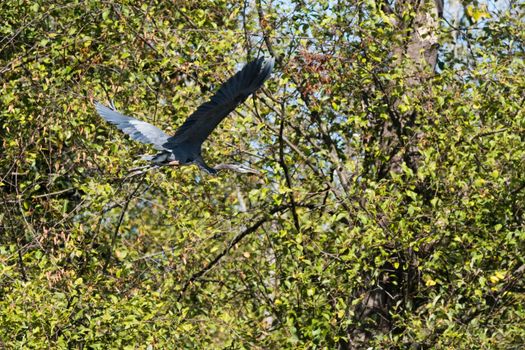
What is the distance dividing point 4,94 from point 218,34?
5.93 feet

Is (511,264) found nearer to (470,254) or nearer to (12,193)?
(470,254)

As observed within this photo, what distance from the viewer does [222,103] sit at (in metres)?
7.26

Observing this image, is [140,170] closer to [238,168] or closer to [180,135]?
[180,135]

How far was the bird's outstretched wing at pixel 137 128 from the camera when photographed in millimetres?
7875

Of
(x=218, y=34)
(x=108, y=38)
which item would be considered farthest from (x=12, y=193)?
(x=218, y=34)

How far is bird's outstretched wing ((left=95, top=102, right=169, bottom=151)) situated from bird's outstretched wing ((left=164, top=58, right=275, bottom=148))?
0.33 ft

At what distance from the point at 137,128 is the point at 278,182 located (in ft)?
3.82

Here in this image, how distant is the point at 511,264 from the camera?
7.74m

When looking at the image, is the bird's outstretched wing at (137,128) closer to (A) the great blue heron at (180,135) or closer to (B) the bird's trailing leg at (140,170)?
(A) the great blue heron at (180,135)

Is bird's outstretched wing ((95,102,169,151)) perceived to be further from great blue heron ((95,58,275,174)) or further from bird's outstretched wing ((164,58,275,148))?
bird's outstretched wing ((164,58,275,148))

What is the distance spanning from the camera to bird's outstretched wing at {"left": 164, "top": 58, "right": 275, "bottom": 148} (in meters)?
6.87

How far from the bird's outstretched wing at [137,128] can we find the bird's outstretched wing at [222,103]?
0.10 m

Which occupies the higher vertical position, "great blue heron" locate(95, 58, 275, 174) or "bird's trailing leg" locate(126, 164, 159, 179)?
"great blue heron" locate(95, 58, 275, 174)

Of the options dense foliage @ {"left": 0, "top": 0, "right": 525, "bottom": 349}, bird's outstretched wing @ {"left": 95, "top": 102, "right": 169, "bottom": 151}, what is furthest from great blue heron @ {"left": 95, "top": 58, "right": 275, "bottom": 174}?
dense foliage @ {"left": 0, "top": 0, "right": 525, "bottom": 349}
